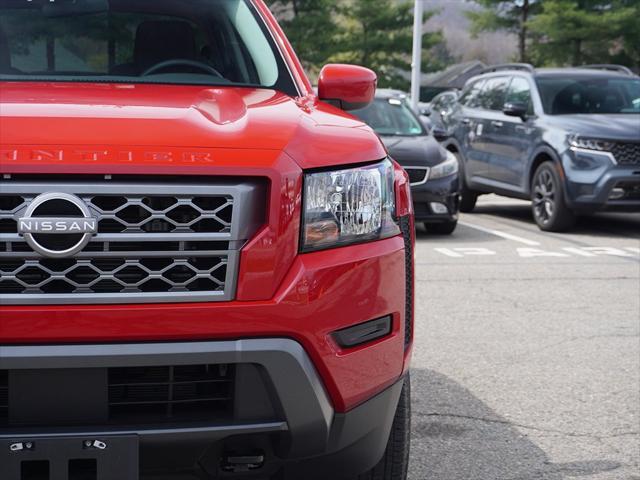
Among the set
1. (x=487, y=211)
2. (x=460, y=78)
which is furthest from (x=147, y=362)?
(x=460, y=78)

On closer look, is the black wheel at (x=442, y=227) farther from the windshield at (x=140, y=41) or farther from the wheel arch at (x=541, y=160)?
the windshield at (x=140, y=41)

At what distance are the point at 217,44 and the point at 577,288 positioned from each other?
428 centimetres

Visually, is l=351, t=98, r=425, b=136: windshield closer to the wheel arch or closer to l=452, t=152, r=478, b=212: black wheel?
the wheel arch

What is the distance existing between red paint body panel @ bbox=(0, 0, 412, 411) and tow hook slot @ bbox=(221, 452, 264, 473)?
0.77 ft

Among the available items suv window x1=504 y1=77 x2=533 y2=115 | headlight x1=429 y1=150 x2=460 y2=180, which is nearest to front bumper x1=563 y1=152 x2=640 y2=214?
headlight x1=429 y1=150 x2=460 y2=180

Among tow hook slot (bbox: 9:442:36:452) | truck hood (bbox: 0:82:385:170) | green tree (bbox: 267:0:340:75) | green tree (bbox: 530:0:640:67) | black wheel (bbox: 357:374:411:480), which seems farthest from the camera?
green tree (bbox: 267:0:340:75)

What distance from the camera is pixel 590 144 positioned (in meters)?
11.0

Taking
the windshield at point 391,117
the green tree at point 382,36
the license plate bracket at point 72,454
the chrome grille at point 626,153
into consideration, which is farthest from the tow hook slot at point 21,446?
the green tree at point 382,36

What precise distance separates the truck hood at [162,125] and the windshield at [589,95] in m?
8.97

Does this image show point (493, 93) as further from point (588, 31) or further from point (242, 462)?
point (588, 31)

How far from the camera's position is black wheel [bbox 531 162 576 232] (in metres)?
11.2

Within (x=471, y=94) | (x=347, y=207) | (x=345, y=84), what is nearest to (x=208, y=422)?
(x=347, y=207)

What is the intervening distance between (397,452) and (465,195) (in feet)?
36.0

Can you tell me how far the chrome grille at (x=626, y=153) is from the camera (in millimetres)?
10875
